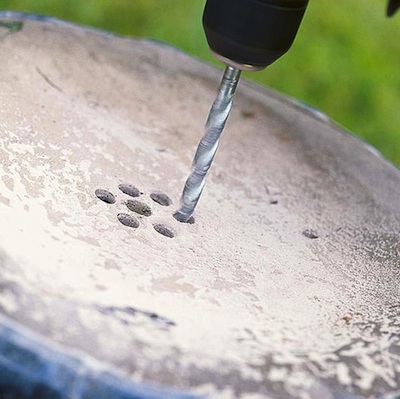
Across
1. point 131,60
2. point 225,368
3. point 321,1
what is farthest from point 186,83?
point 321,1

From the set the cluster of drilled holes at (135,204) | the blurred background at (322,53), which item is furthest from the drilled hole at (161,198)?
the blurred background at (322,53)

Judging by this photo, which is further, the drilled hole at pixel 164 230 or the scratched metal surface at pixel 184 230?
the drilled hole at pixel 164 230

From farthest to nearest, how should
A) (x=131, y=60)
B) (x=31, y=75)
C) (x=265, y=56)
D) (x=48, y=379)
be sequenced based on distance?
(x=131, y=60)
(x=31, y=75)
(x=265, y=56)
(x=48, y=379)

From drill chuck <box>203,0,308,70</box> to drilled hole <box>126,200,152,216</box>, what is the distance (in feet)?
0.62

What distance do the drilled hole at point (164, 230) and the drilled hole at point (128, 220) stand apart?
2 cm

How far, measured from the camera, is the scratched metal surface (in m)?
0.66

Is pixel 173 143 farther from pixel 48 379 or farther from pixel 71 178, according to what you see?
pixel 48 379

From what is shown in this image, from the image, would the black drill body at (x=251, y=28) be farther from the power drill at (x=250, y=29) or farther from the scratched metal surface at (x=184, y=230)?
the scratched metal surface at (x=184, y=230)

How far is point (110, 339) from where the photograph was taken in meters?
0.64

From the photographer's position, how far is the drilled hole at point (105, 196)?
894 mm

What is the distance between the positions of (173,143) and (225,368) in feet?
1.66

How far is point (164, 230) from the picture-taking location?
89 cm

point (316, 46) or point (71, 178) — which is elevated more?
point (71, 178)

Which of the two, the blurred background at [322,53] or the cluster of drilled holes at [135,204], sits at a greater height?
the cluster of drilled holes at [135,204]
